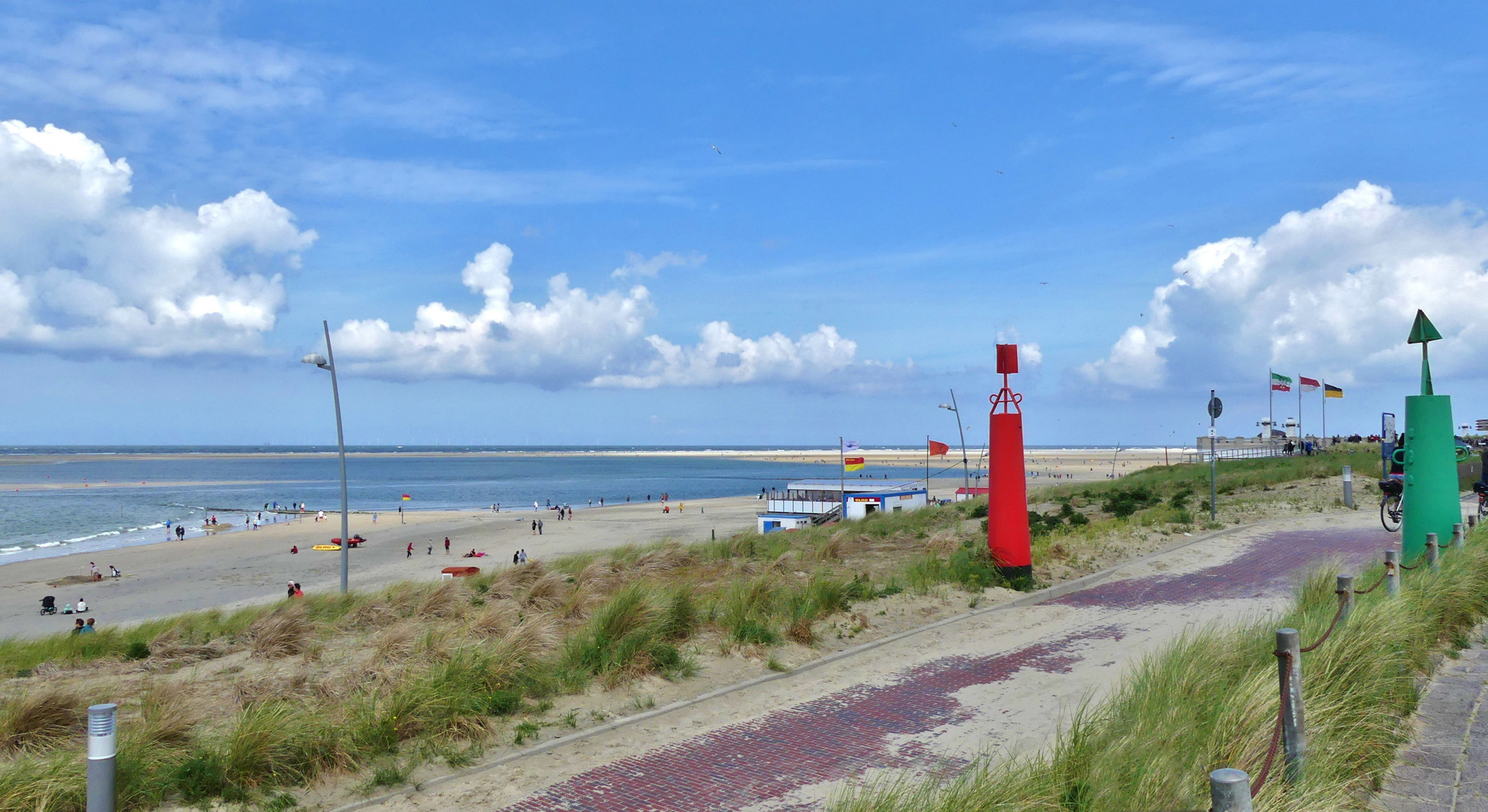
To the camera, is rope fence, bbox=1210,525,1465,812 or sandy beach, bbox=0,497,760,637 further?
sandy beach, bbox=0,497,760,637

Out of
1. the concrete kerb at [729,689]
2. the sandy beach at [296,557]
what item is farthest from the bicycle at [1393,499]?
the sandy beach at [296,557]

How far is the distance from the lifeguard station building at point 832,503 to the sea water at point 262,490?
35.1 metres

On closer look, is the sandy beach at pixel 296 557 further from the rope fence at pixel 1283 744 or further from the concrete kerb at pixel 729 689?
the rope fence at pixel 1283 744

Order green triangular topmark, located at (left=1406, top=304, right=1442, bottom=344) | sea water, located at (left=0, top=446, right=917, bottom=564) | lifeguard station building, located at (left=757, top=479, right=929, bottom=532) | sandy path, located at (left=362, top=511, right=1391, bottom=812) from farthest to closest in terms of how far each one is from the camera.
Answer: sea water, located at (left=0, top=446, right=917, bottom=564) < lifeguard station building, located at (left=757, top=479, right=929, bottom=532) < green triangular topmark, located at (left=1406, top=304, right=1442, bottom=344) < sandy path, located at (left=362, top=511, right=1391, bottom=812)

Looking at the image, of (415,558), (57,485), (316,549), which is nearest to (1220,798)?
(415,558)

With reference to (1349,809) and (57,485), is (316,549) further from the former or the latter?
(57,485)

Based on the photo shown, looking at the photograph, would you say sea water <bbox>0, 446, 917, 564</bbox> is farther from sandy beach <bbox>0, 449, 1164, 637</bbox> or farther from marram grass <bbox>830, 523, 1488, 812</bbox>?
marram grass <bbox>830, 523, 1488, 812</bbox>

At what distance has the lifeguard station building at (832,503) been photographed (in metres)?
40.8

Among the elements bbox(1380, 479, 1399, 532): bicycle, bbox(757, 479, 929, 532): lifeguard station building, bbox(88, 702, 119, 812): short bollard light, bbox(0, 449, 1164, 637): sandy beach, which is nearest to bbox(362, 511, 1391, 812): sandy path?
bbox(88, 702, 119, 812): short bollard light

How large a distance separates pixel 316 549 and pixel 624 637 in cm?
4421

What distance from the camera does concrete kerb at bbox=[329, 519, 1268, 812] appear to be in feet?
21.3

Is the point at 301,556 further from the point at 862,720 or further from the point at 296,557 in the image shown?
the point at 862,720

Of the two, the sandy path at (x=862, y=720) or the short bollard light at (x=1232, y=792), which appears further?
the sandy path at (x=862, y=720)

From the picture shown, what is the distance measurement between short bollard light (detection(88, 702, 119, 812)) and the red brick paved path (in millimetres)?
2427
